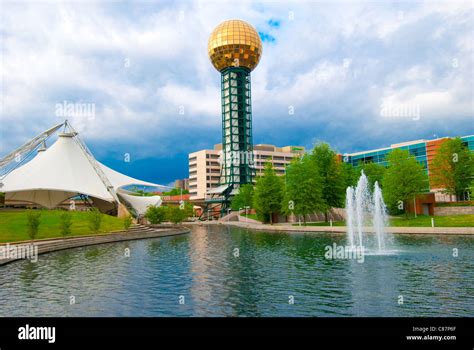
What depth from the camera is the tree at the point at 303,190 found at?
181 feet

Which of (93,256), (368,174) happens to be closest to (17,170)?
(93,256)

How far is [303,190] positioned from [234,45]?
78546mm

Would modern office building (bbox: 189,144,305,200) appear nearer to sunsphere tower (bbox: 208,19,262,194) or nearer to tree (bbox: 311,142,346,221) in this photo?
sunsphere tower (bbox: 208,19,262,194)

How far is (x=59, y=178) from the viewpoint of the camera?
64.9 metres

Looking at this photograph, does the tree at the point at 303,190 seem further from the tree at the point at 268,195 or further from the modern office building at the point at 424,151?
the modern office building at the point at 424,151

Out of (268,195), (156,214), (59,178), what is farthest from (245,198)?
(59,178)

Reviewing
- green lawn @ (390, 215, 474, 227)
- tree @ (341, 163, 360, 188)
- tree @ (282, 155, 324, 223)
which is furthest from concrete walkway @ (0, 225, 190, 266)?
tree @ (341, 163, 360, 188)

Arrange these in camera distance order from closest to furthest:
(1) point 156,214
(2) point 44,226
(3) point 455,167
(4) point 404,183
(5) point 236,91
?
(2) point 44,226 → (4) point 404,183 → (3) point 455,167 → (1) point 156,214 → (5) point 236,91

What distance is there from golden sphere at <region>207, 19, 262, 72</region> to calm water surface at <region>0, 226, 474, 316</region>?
105084mm

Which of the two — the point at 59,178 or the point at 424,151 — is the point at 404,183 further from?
the point at 59,178

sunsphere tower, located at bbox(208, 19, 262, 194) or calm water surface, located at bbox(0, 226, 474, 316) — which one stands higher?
sunsphere tower, located at bbox(208, 19, 262, 194)

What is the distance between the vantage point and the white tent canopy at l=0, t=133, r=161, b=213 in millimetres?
62750

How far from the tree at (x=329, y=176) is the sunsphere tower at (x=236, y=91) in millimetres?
59544
